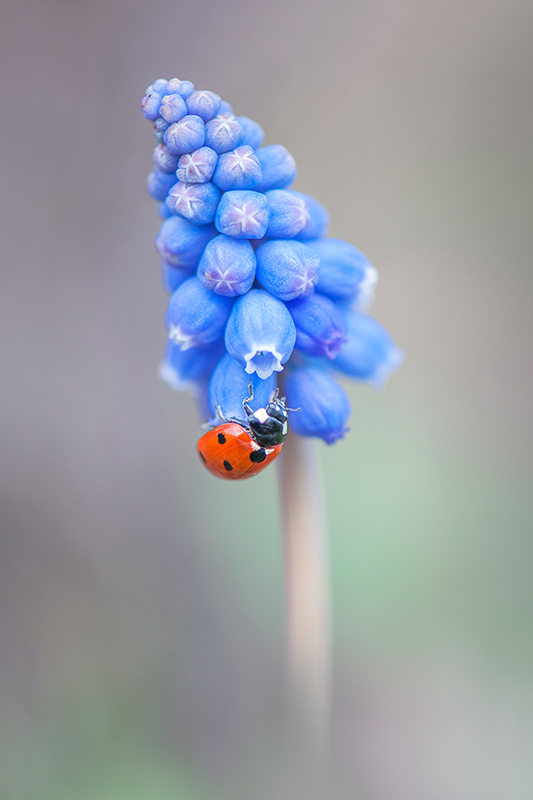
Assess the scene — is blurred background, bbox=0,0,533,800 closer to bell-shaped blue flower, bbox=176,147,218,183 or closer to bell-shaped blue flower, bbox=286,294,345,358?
bell-shaped blue flower, bbox=286,294,345,358

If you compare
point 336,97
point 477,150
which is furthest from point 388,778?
point 336,97

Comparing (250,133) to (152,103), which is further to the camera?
(250,133)

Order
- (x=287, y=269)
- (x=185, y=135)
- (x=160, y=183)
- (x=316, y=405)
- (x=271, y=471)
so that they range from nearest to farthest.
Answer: (x=185, y=135) → (x=287, y=269) → (x=160, y=183) → (x=316, y=405) → (x=271, y=471)

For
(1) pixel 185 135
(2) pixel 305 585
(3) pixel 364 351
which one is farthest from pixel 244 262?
(2) pixel 305 585

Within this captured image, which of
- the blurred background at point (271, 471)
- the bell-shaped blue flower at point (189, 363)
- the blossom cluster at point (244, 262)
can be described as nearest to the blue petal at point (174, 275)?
the blossom cluster at point (244, 262)

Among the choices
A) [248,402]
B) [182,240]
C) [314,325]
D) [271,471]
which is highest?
[271,471]

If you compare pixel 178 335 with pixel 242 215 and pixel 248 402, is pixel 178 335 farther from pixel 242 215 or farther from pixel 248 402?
pixel 242 215
